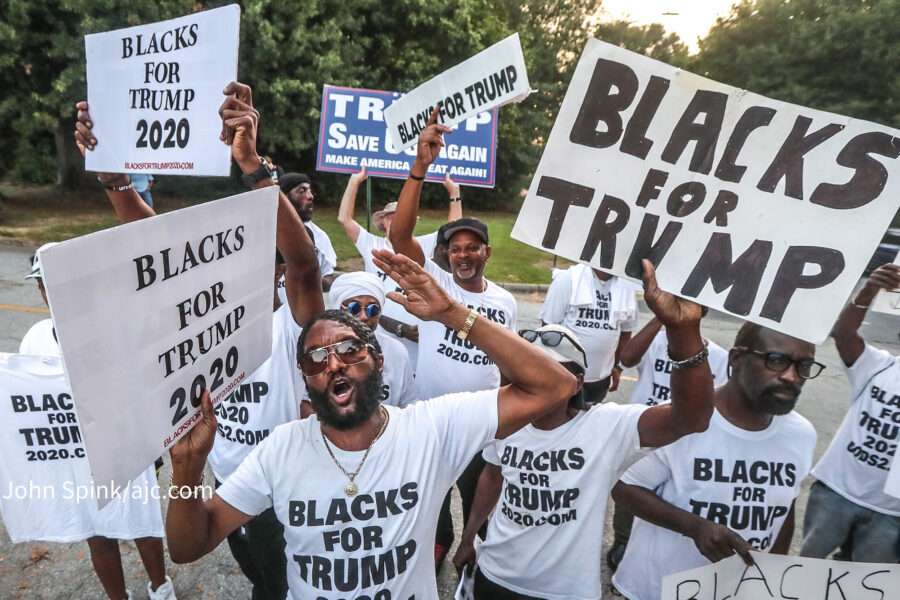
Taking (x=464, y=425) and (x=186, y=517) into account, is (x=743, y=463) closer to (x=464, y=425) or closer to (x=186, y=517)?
(x=464, y=425)

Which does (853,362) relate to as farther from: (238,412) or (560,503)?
(238,412)

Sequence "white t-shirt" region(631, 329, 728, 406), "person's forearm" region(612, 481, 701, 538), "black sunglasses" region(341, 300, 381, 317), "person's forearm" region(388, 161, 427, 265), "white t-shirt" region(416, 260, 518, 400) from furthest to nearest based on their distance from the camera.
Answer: "white t-shirt" region(631, 329, 728, 406), "white t-shirt" region(416, 260, 518, 400), "person's forearm" region(388, 161, 427, 265), "black sunglasses" region(341, 300, 381, 317), "person's forearm" region(612, 481, 701, 538)

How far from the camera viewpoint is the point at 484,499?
105 inches

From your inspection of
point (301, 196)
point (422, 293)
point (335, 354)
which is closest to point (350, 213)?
point (301, 196)

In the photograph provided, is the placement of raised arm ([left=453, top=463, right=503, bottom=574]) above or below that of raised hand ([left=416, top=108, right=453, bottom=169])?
below

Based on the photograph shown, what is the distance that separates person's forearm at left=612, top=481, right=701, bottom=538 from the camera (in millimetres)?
2145

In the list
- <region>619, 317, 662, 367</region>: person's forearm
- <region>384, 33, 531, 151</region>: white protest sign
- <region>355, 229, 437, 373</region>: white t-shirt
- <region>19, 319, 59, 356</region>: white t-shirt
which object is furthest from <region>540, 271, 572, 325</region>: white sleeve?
<region>19, 319, 59, 356</region>: white t-shirt

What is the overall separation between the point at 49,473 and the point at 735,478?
118 inches

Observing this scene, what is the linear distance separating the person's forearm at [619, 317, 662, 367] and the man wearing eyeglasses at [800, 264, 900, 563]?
3.72 ft

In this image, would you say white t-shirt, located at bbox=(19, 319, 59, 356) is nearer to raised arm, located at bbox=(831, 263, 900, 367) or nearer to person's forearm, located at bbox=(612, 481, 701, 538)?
person's forearm, located at bbox=(612, 481, 701, 538)

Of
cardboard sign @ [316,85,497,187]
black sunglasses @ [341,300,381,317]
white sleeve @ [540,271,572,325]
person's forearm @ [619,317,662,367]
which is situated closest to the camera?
black sunglasses @ [341,300,381,317]

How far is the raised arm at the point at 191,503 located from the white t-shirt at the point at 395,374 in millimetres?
1285

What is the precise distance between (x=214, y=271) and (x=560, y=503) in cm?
152

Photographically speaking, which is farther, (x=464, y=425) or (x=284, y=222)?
(x=284, y=222)
